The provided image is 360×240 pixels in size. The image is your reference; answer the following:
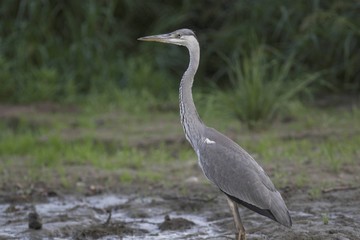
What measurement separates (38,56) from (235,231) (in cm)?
557

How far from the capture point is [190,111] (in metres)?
5.96

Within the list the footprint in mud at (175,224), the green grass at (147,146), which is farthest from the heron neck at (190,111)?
the green grass at (147,146)

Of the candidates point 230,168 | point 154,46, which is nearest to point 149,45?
point 154,46

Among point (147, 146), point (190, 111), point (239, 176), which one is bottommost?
point (147, 146)

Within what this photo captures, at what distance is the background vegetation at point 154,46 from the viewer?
398 inches

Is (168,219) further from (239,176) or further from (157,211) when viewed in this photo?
(239,176)

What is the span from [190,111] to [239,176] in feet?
2.17

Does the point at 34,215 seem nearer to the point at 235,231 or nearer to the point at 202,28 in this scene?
the point at 235,231

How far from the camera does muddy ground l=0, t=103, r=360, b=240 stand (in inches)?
233

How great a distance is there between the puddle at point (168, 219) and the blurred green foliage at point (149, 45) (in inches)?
138

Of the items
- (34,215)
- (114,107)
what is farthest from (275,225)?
(114,107)

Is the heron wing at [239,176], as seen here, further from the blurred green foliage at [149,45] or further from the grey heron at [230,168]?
the blurred green foliage at [149,45]

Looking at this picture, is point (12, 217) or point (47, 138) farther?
point (47, 138)

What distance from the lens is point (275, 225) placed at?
5.90m
